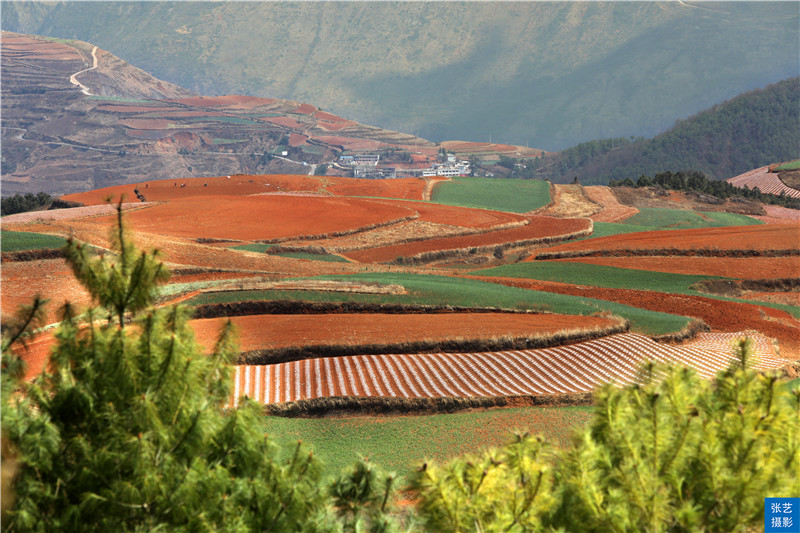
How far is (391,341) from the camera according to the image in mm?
29938

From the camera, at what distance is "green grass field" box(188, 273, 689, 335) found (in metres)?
34.6

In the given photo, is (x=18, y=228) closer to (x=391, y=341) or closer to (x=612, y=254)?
(x=391, y=341)

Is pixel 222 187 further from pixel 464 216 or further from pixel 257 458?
pixel 257 458

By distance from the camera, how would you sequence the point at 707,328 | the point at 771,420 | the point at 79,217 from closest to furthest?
the point at 771,420, the point at 707,328, the point at 79,217

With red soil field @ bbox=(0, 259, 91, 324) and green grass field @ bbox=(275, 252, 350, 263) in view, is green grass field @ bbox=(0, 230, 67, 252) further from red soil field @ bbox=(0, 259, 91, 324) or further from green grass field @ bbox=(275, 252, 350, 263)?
green grass field @ bbox=(275, 252, 350, 263)

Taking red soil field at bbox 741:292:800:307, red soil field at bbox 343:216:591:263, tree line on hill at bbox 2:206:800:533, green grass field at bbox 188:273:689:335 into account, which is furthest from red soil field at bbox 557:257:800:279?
tree line on hill at bbox 2:206:800:533

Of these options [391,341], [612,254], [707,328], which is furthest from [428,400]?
[612,254]

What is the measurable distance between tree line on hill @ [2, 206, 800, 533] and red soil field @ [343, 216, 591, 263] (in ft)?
154

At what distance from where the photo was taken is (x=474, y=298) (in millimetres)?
37125

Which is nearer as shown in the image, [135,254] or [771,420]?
[771,420]

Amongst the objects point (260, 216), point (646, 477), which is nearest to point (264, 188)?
point (260, 216)

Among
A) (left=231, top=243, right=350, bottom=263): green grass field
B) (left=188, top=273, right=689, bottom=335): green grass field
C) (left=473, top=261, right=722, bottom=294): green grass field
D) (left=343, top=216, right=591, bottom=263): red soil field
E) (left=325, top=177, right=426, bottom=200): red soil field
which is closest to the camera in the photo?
(left=188, top=273, right=689, bottom=335): green grass field

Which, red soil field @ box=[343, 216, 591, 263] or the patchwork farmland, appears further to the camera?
red soil field @ box=[343, 216, 591, 263]

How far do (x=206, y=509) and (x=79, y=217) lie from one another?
184ft
